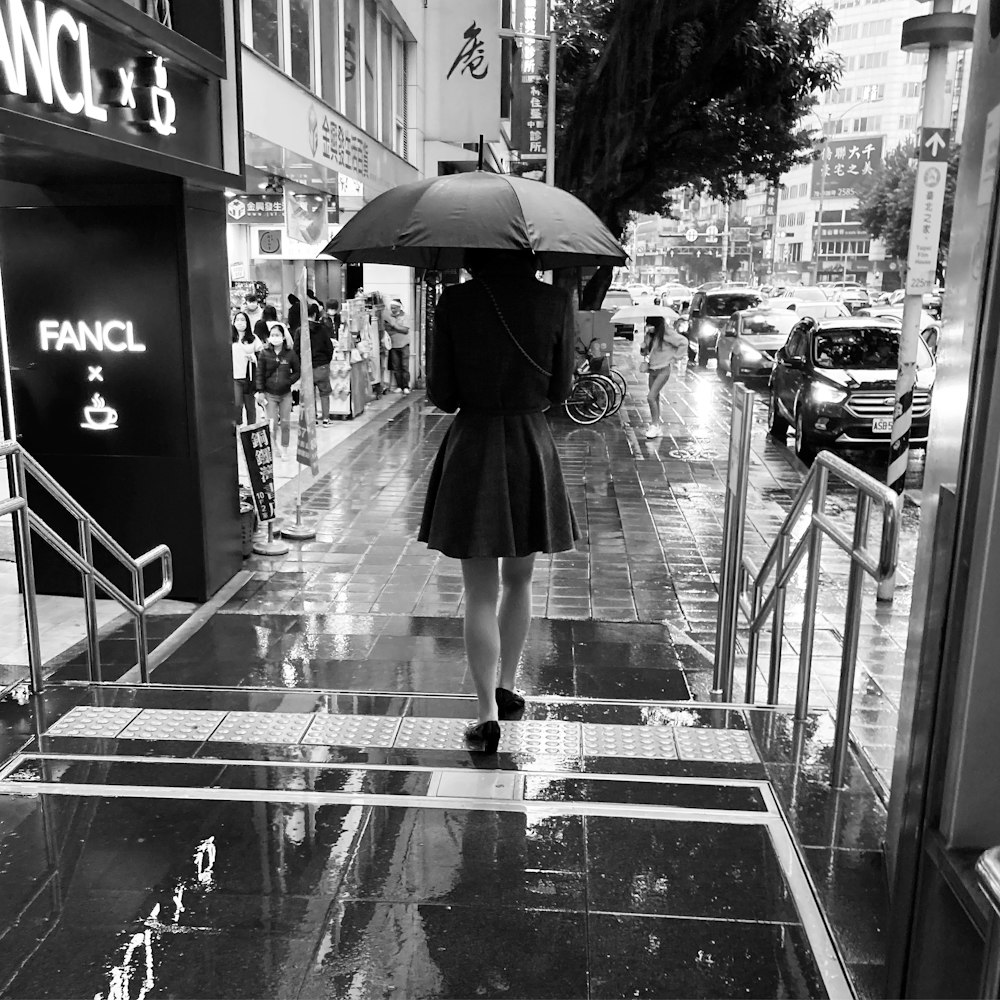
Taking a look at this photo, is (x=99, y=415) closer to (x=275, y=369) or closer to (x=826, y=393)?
(x=275, y=369)

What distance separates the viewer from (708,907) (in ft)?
9.05

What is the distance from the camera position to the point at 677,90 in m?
16.5

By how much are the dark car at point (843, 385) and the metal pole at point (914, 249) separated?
9.97ft

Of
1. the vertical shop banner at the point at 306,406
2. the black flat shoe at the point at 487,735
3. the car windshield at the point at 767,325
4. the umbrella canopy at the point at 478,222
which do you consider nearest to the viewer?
the umbrella canopy at the point at 478,222

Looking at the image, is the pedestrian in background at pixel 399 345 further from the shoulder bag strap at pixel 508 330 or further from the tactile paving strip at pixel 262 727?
the shoulder bag strap at pixel 508 330

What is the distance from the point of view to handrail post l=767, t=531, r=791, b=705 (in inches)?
174

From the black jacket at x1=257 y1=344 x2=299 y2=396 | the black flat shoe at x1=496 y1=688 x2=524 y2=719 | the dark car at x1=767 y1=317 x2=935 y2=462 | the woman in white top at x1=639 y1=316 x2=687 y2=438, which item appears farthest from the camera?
the woman in white top at x1=639 y1=316 x2=687 y2=438

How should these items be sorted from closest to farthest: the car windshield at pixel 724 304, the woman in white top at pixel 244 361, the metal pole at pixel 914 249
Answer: the metal pole at pixel 914 249 → the woman in white top at pixel 244 361 → the car windshield at pixel 724 304

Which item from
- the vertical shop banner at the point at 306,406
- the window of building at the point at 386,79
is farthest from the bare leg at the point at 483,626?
the window of building at the point at 386,79

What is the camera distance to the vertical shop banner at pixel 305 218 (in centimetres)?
1182

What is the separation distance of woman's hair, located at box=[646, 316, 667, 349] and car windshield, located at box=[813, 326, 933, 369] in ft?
6.64

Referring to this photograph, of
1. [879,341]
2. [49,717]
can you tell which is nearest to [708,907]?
[49,717]

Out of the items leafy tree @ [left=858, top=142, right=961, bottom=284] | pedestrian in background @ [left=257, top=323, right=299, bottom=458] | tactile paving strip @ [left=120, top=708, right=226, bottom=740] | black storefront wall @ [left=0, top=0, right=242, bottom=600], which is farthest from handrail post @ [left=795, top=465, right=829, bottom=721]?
leafy tree @ [left=858, top=142, right=961, bottom=284]

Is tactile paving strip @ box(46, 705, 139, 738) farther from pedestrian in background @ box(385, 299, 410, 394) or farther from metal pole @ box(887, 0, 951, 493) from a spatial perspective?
pedestrian in background @ box(385, 299, 410, 394)
